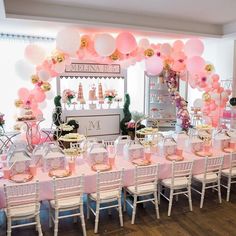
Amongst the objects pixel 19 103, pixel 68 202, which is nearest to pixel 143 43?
pixel 19 103

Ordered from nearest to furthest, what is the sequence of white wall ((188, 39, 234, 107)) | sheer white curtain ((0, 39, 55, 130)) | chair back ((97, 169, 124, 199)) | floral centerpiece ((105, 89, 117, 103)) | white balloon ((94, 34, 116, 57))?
chair back ((97, 169, 124, 199))
white balloon ((94, 34, 116, 57))
white wall ((188, 39, 234, 107))
sheer white curtain ((0, 39, 55, 130))
floral centerpiece ((105, 89, 117, 103))

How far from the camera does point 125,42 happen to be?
18.2 feet

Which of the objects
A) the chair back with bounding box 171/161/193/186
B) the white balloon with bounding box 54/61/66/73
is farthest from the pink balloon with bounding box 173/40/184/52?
the chair back with bounding box 171/161/193/186

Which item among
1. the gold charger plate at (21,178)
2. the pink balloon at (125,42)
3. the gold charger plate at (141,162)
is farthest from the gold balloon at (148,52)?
the gold charger plate at (21,178)

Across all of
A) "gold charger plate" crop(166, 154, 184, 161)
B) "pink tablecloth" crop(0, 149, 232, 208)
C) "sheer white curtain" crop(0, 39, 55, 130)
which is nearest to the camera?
"pink tablecloth" crop(0, 149, 232, 208)

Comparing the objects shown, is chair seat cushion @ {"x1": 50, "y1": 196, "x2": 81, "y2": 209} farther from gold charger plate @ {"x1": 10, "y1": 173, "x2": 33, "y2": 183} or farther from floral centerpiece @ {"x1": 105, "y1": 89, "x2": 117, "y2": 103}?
floral centerpiece @ {"x1": 105, "y1": 89, "x2": 117, "y2": 103}

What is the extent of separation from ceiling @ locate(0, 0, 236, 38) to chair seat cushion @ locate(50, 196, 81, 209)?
111 inches

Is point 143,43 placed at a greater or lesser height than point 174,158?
greater

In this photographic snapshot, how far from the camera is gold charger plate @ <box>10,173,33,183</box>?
3.05 m

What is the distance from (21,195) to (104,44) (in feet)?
11.6

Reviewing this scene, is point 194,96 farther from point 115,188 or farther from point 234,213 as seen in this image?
point 115,188

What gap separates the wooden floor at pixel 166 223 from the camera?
131 inches

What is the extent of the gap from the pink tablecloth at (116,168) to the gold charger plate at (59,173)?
0.06 meters

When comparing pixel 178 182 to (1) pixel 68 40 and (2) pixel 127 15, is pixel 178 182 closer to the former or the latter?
(1) pixel 68 40
